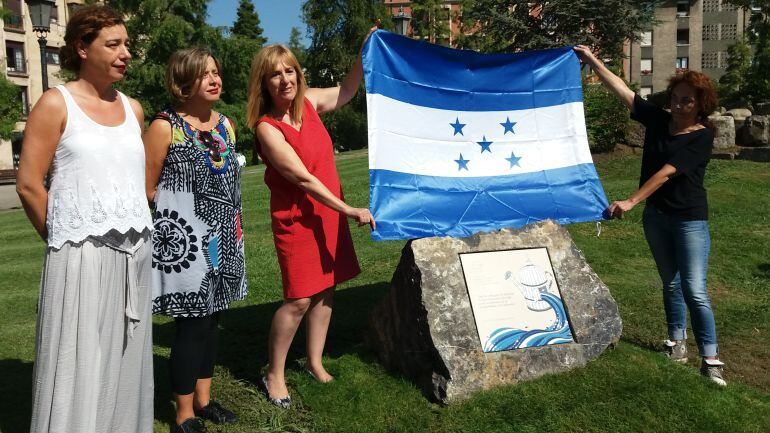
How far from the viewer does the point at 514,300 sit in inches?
177

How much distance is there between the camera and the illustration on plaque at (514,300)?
4.36 metres

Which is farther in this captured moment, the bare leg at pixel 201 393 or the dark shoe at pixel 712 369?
the dark shoe at pixel 712 369

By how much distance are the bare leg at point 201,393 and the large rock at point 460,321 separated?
1303 mm

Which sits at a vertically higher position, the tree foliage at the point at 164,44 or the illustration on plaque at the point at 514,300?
the tree foliage at the point at 164,44

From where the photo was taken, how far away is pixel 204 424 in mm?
3918

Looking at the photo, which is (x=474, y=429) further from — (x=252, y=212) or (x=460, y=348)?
(x=252, y=212)

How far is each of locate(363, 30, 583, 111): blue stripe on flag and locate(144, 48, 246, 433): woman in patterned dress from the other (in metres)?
1.28

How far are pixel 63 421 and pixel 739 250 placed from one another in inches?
302

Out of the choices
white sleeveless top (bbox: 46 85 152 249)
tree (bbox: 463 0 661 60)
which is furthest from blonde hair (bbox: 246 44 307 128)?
tree (bbox: 463 0 661 60)

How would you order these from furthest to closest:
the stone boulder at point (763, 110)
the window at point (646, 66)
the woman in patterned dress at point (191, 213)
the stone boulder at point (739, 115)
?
the window at point (646, 66), the stone boulder at point (763, 110), the stone boulder at point (739, 115), the woman in patterned dress at point (191, 213)

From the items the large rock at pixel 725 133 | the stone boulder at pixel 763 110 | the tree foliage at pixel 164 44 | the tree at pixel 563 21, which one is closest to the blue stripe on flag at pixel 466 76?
the large rock at pixel 725 133

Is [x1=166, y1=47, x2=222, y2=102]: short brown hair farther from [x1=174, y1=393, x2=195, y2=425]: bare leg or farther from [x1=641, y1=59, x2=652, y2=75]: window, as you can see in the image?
[x1=641, y1=59, x2=652, y2=75]: window

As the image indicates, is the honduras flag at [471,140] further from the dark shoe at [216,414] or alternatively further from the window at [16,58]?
the window at [16,58]

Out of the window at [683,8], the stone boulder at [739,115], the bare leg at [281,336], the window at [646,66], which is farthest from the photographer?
the window at [683,8]
